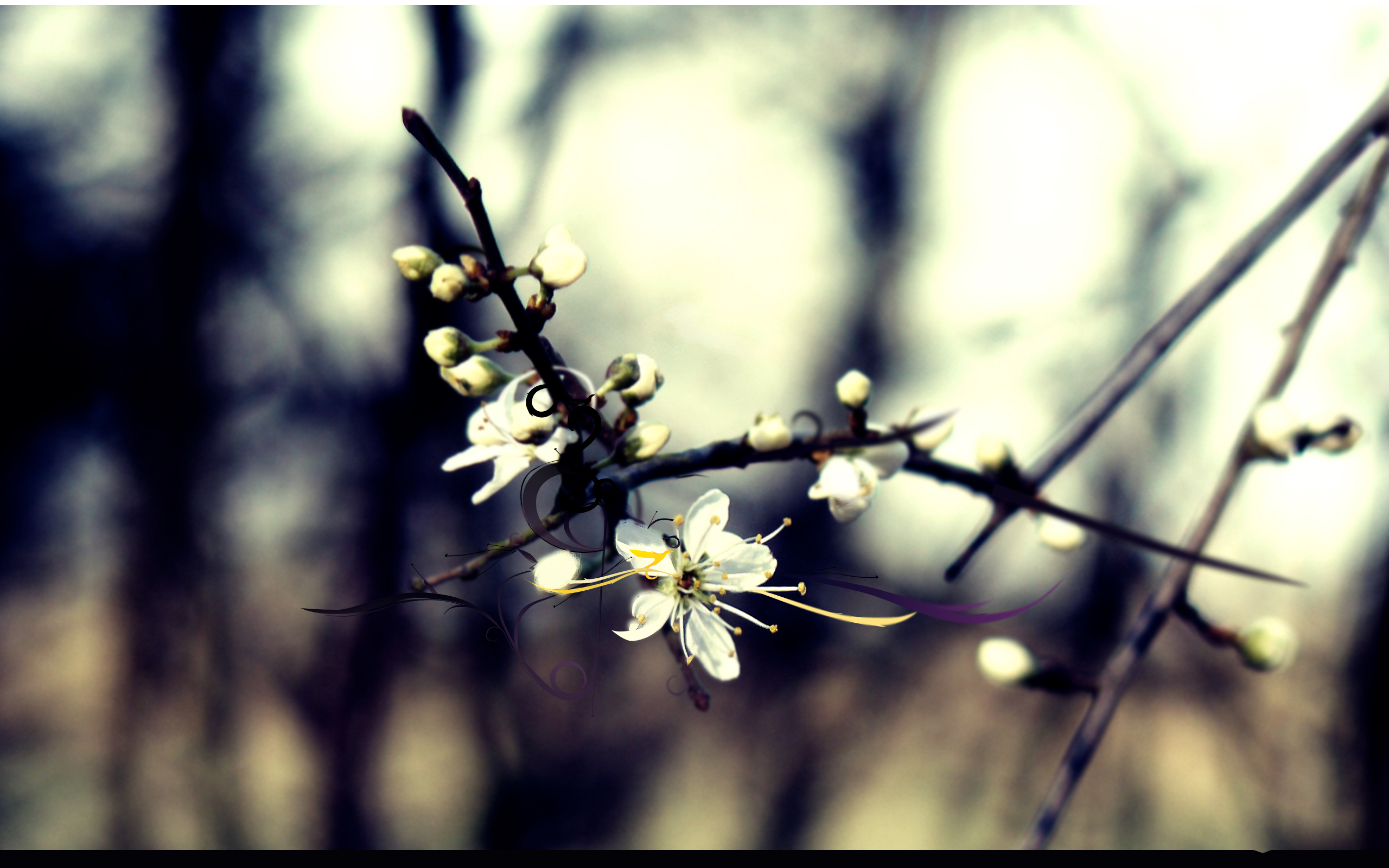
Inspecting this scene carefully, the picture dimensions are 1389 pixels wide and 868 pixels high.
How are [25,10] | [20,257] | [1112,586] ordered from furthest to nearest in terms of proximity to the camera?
[1112,586] < [20,257] < [25,10]

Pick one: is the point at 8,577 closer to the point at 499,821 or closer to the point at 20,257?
the point at 20,257

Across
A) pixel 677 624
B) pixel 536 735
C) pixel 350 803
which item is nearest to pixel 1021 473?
pixel 677 624

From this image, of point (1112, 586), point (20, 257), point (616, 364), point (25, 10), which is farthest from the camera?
point (1112, 586)

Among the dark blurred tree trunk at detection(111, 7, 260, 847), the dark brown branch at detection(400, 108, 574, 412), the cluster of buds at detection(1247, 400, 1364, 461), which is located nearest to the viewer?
the dark brown branch at detection(400, 108, 574, 412)

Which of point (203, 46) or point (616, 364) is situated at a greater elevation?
point (203, 46)

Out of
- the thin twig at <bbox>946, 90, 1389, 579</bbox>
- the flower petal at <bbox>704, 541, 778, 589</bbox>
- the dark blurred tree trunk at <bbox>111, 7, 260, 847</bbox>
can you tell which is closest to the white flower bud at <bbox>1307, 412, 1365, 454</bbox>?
the thin twig at <bbox>946, 90, 1389, 579</bbox>

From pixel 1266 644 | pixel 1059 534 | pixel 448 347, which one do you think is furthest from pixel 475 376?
pixel 1266 644

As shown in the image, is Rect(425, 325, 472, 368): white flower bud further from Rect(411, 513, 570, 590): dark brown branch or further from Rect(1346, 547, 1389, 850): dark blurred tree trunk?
Rect(1346, 547, 1389, 850): dark blurred tree trunk
